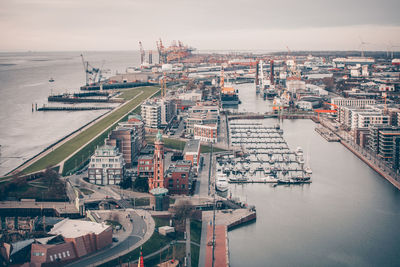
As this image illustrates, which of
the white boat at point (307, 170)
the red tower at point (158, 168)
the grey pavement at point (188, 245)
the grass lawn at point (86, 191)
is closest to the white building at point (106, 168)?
the grass lawn at point (86, 191)

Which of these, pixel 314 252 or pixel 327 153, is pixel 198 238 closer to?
pixel 314 252

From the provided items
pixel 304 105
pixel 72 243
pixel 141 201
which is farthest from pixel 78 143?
pixel 304 105

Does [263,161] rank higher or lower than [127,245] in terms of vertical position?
higher

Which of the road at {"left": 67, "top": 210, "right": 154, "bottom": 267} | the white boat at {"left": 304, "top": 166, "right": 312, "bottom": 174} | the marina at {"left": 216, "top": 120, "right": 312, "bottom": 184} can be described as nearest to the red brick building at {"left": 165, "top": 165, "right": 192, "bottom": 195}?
the marina at {"left": 216, "top": 120, "right": 312, "bottom": 184}

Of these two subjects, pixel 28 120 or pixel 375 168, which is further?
pixel 28 120

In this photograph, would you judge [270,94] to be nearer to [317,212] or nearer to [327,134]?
[327,134]

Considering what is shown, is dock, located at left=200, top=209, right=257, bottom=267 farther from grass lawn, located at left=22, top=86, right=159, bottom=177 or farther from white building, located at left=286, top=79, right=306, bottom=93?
white building, located at left=286, top=79, right=306, bottom=93
